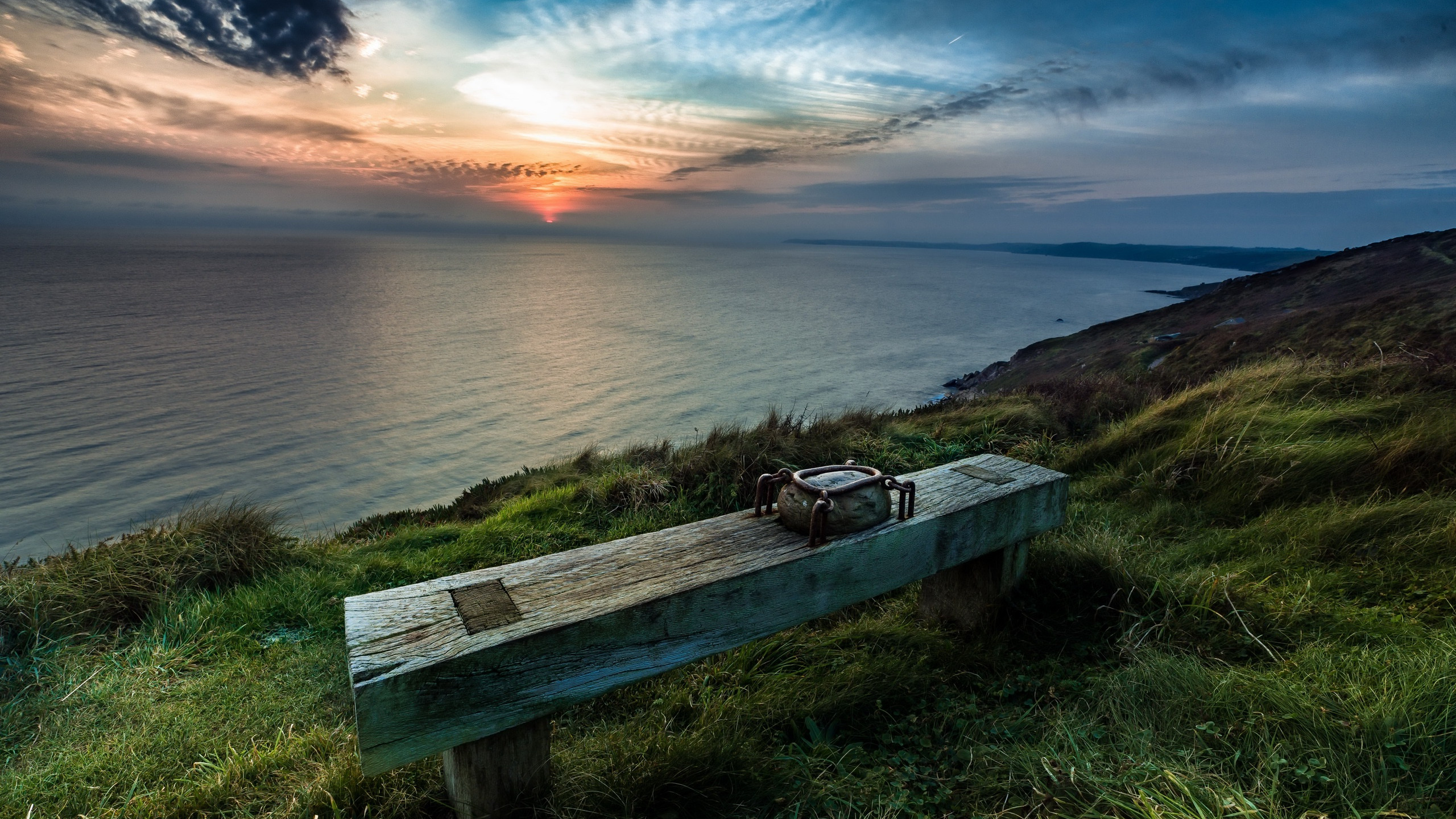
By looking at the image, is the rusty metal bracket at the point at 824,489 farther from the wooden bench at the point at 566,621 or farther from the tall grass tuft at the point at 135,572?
the tall grass tuft at the point at 135,572

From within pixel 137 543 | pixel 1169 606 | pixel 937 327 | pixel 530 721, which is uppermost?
pixel 530 721

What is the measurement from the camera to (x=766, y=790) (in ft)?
7.13

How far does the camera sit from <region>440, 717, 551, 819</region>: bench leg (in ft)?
6.27

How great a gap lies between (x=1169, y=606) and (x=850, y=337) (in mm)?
35265

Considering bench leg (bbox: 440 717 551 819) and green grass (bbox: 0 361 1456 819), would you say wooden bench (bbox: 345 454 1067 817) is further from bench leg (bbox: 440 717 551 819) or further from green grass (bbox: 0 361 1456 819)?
green grass (bbox: 0 361 1456 819)

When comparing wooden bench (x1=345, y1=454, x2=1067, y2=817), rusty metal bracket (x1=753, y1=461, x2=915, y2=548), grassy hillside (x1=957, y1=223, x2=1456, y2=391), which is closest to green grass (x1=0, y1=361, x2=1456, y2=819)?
wooden bench (x1=345, y1=454, x2=1067, y2=817)

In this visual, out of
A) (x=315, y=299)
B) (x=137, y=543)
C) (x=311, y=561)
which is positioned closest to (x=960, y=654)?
(x=311, y=561)

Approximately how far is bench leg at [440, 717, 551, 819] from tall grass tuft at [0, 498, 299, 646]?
3466 millimetres

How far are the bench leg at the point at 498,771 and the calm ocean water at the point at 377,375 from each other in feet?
28.7

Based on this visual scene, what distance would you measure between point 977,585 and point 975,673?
487 millimetres

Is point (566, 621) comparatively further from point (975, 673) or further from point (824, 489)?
point (975, 673)

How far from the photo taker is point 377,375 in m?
25.1

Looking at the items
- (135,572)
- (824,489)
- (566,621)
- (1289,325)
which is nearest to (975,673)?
(824,489)

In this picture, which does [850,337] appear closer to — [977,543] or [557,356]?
[557,356]
